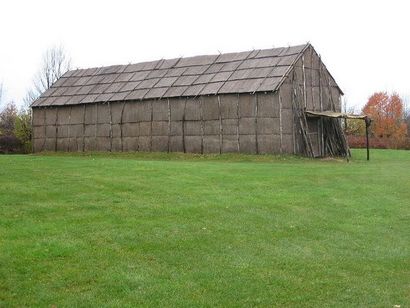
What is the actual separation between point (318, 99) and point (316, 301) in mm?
31987

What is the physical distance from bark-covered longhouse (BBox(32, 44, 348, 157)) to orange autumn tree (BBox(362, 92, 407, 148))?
121ft

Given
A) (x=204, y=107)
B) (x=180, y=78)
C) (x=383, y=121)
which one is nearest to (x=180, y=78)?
(x=180, y=78)

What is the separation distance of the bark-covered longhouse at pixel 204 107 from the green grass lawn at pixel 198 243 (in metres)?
16.5

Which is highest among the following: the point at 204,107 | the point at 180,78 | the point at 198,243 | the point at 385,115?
the point at 180,78

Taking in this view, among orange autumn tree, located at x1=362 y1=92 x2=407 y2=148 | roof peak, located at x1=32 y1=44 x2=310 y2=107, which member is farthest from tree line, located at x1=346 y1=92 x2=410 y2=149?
roof peak, located at x1=32 y1=44 x2=310 y2=107

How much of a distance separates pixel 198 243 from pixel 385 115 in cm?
7273

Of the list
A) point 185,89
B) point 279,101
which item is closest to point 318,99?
point 279,101

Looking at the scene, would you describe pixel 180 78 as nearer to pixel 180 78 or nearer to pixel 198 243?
pixel 180 78

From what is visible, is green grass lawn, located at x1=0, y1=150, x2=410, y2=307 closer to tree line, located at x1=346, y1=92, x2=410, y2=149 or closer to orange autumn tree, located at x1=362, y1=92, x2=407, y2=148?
tree line, located at x1=346, y1=92, x2=410, y2=149

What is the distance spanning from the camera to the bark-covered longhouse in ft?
116

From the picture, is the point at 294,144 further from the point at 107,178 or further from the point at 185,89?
the point at 107,178

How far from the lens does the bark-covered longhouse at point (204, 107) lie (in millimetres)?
35219

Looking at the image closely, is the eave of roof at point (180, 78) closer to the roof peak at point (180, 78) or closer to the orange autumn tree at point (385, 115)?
the roof peak at point (180, 78)

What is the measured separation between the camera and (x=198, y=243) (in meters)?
10.6
